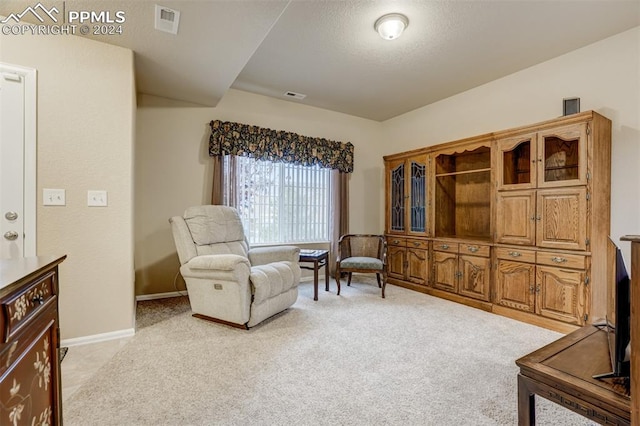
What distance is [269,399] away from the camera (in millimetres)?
1670

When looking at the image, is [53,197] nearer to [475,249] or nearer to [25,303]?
[25,303]

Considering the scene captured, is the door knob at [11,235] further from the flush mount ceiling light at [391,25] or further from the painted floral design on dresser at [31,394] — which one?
the flush mount ceiling light at [391,25]

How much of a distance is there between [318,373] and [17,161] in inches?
101

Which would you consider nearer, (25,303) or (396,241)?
(25,303)

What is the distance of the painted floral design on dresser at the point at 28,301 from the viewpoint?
2.76 feet

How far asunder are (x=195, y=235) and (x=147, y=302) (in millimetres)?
1123

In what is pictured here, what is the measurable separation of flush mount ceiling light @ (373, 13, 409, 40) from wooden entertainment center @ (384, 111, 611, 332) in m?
1.58

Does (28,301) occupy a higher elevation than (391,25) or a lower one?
lower

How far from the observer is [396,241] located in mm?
4367

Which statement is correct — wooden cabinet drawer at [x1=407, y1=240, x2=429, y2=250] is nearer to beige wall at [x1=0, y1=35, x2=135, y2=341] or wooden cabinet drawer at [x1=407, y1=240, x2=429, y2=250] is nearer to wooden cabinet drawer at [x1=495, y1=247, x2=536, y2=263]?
wooden cabinet drawer at [x1=495, y1=247, x2=536, y2=263]

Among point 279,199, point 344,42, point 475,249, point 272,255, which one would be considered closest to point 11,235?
point 272,255

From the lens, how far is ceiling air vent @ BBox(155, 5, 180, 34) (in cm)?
205

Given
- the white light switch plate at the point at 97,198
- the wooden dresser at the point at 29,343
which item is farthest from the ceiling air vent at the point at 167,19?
the wooden dresser at the point at 29,343

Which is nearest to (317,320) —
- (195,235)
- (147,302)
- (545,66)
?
(195,235)
